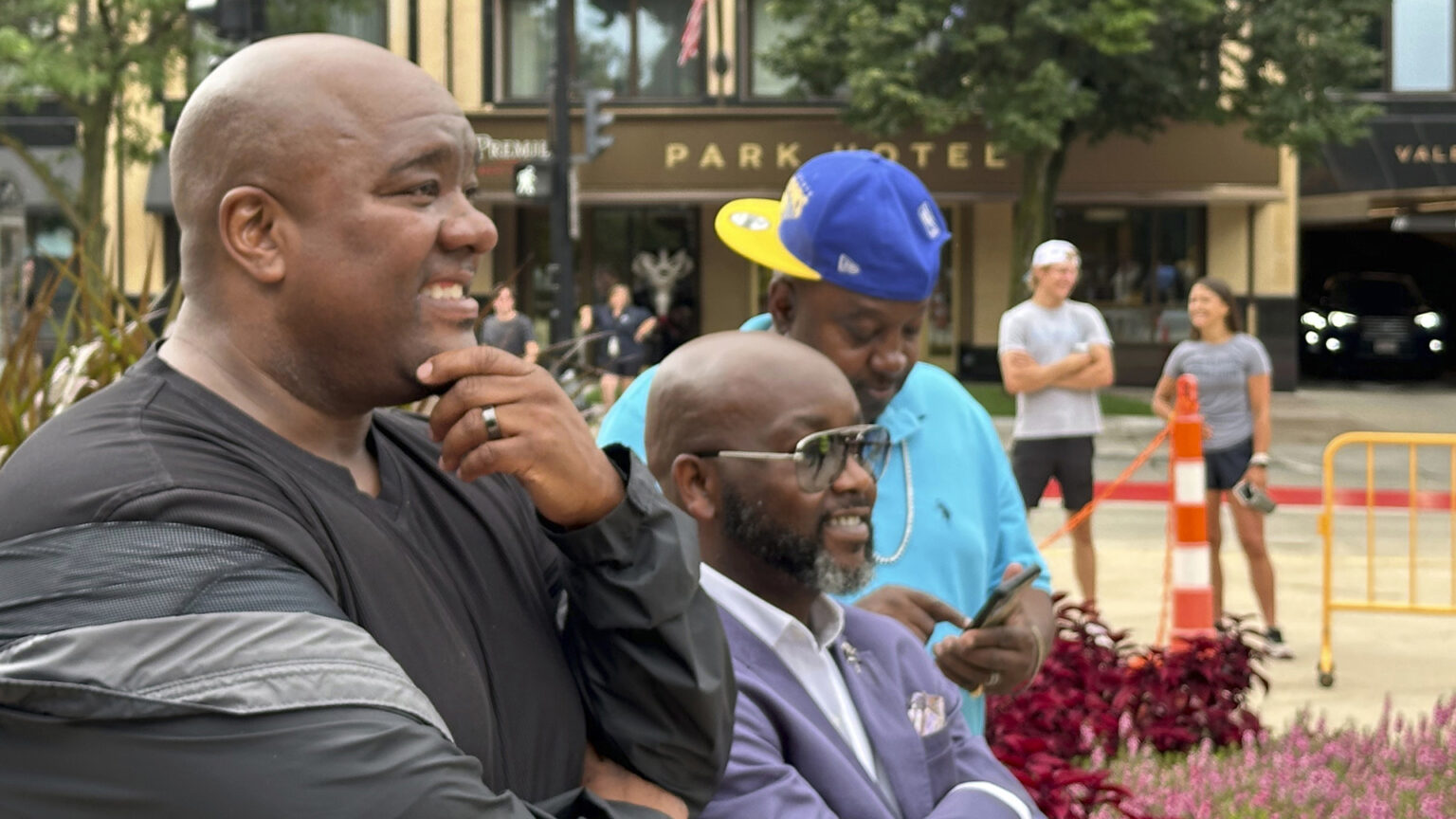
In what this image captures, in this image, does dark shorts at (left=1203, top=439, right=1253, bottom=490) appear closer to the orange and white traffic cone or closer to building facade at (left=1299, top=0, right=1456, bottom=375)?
the orange and white traffic cone

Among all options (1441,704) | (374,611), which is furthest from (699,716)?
(1441,704)

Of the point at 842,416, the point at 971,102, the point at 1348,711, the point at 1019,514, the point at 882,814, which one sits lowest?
the point at 1348,711

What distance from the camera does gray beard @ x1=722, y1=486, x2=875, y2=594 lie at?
2.58 m

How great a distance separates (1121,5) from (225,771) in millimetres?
22497

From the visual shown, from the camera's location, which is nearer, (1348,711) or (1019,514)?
(1019,514)

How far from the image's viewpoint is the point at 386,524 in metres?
1.72

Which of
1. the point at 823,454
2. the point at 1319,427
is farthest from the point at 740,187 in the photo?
the point at 823,454

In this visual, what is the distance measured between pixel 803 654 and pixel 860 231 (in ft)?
3.49

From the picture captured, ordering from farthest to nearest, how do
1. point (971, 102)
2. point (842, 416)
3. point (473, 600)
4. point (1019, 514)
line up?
point (971, 102), point (1019, 514), point (842, 416), point (473, 600)

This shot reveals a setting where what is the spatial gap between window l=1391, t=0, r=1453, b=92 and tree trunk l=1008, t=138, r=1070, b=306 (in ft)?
26.7

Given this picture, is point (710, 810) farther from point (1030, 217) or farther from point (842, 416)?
point (1030, 217)

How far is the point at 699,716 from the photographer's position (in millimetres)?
1837

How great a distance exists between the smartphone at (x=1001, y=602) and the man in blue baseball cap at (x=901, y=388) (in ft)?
0.67

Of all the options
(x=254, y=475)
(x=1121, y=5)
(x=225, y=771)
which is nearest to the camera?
(x=225, y=771)
